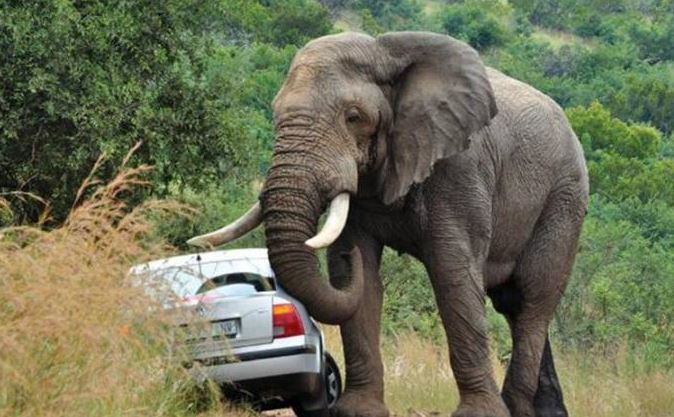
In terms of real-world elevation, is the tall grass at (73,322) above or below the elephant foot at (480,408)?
above

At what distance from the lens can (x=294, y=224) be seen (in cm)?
1243

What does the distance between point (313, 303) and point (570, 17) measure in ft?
367

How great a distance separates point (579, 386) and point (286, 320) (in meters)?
4.01

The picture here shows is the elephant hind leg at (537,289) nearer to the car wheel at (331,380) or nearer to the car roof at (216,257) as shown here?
the car wheel at (331,380)

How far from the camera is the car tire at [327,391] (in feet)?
50.6

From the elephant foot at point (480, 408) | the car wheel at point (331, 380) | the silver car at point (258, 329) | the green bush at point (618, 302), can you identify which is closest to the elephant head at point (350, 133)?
the silver car at point (258, 329)

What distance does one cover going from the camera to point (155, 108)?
2223cm

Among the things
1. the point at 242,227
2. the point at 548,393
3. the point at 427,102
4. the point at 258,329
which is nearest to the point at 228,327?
the point at 258,329

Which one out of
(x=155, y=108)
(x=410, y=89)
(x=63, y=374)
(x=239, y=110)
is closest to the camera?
(x=63, y=374)

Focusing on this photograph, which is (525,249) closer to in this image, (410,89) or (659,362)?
(410,89)

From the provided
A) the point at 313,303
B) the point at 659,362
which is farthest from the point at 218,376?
the point at 659,362

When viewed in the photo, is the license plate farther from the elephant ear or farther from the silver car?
the elephant ear

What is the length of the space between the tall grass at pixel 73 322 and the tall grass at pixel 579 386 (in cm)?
527

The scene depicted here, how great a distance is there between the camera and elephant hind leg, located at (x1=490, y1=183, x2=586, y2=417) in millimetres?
15312
